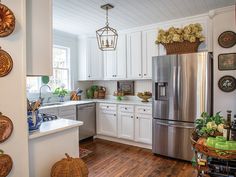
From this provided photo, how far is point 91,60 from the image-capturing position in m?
4.76

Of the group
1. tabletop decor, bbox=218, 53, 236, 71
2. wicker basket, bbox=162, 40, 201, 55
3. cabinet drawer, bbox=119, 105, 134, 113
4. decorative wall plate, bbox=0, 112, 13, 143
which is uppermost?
wicker basket, bbox=162, 40, 201, 55

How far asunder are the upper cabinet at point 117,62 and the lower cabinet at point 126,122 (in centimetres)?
76

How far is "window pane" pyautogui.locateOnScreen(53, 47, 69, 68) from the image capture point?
4.43m

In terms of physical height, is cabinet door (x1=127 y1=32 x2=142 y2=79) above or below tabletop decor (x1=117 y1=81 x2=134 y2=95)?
above

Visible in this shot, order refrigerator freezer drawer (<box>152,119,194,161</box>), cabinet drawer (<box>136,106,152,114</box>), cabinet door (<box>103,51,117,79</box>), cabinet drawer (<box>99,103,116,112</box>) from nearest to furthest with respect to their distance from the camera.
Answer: refrigerator freezer drawer (<box>152,119,194,161</box>) → cabinet drawer (<box>136,106,152,114</box>) → cabinet drawer (<box>99,103,116,112</box>) → cabinet door (<box>103,51,117,79</box>)

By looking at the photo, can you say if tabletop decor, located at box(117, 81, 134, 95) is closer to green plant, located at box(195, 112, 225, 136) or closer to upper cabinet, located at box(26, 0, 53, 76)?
upper cabinet, located at box(26, 0, 53, 76)

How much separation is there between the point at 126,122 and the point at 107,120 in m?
0.52

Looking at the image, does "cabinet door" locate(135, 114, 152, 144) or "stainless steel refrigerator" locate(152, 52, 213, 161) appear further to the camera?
"cabinet door" locate(135, 114, 152, 144)

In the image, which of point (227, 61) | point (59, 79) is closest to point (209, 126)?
point (227, 61)

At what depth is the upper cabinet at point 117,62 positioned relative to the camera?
4.32 meters

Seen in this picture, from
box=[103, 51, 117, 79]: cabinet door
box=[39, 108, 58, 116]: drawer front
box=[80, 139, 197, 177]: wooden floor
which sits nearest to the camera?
box=[80, 139, 197, 177]: wooden floor

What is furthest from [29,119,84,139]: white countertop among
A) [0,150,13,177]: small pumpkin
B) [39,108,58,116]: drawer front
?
[39,108,58,116]: drawer front

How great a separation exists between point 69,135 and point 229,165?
4.74ft

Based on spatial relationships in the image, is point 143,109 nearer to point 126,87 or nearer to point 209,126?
point 126,87
